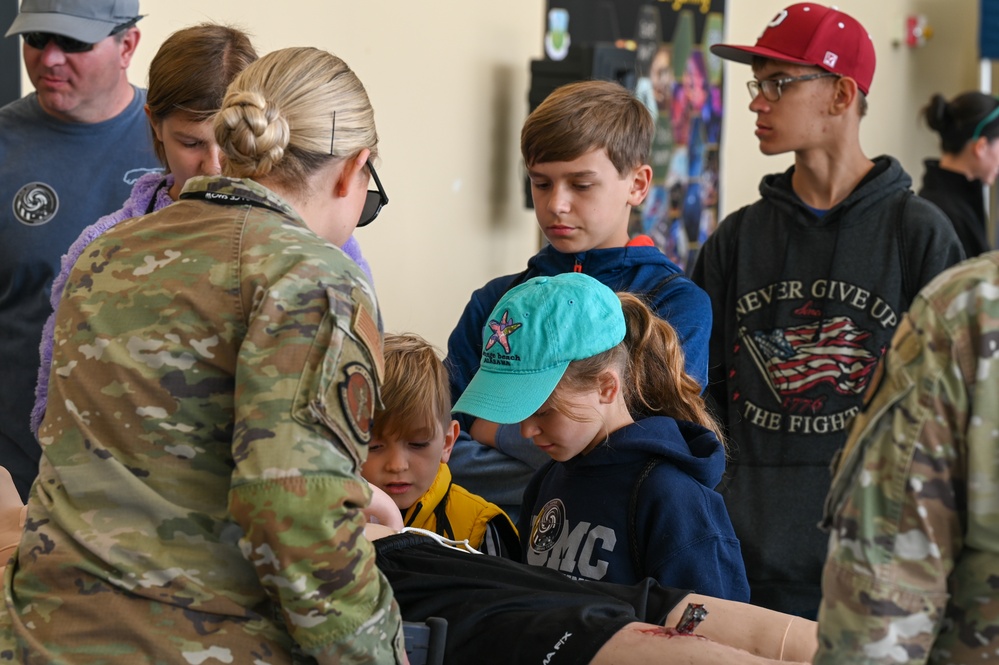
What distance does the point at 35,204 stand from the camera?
276 centimetres

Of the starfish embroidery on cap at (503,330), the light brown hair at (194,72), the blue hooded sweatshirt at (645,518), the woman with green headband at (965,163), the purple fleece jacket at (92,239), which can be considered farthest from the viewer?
the woman with green headband at (965,163)

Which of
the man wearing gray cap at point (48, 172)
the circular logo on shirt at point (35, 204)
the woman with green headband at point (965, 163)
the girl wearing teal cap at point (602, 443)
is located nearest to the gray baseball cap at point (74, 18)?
the man wearing gray cap at point (48, 172)

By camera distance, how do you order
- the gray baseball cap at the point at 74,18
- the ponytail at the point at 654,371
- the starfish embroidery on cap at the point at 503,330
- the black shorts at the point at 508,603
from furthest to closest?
1. the gray baseball cap at the point at 74,18
2. the ponytail at the point at 654,371
3. the starfish embroidery on cap at the point at 503,330
4. the black shorts at the point at 508,603

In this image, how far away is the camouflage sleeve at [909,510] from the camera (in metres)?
1.09

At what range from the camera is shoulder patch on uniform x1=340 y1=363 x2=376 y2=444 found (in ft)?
4.34

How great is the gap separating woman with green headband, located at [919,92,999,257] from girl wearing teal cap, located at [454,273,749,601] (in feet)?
11.4

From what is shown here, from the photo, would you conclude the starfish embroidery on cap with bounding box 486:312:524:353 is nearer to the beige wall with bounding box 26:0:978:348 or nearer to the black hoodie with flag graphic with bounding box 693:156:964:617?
the black hoodie with flag graphic with bounding box 693:156:964:617

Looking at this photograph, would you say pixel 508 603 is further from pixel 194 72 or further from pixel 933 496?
pixel 194 72

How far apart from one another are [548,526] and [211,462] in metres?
0.75

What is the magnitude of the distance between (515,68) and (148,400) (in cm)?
319

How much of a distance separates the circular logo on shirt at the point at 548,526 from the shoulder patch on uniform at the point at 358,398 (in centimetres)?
64

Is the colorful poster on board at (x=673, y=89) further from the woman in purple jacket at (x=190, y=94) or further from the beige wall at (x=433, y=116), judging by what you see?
the woman in purple jacket at (x=190, y=94)

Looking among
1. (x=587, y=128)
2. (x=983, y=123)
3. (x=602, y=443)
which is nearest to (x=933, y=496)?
(x=602, y=443)

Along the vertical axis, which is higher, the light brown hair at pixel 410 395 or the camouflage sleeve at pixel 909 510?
the camouflage sleeve at pixel 909 510
